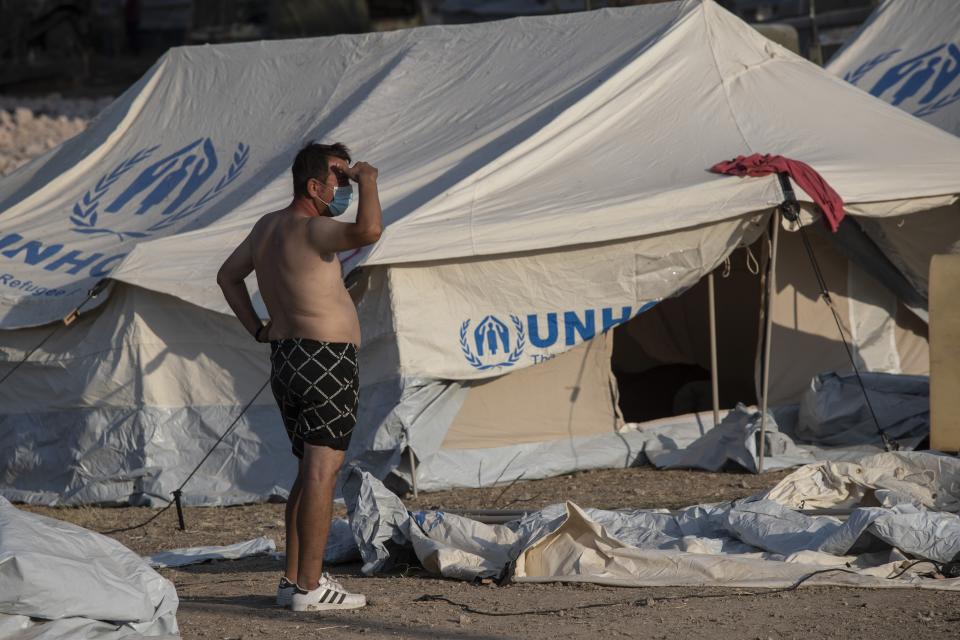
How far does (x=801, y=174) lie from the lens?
295 inches

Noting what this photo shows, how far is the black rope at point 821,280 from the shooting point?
24.5ft

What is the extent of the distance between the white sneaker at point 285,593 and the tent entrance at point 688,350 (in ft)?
15.2

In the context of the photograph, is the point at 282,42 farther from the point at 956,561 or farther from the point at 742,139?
the point at 956,561

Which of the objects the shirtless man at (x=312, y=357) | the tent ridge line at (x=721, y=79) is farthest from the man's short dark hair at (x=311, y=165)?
the tent ridge line at (x=721, y=79)

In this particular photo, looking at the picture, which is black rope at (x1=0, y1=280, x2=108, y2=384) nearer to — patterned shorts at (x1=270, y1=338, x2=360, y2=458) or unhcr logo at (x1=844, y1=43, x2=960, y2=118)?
patterned shorts at (x1=270, y1=338, x2=360, y2=458)

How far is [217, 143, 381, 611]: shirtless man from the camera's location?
186 inches

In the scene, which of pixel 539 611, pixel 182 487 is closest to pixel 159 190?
pixel 182 487

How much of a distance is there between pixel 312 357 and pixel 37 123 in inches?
529

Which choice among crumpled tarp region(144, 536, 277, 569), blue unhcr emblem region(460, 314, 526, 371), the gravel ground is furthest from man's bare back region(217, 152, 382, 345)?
blue unhcr emblem region(460, 314, 526, 371)

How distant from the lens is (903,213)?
7.94 meters

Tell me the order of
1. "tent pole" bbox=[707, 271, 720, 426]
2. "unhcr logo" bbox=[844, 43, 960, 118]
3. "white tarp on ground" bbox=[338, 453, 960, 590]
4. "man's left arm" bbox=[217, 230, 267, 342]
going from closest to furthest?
"white tarp on ground" bbox=[338, 453, 960, 590] → "man's left arm" bbox=[217, 230, 267, 342] → "tent pole" bbox=[707, 271, 720, 426] → "unhcr logo" bbox=[844, 43, 960, 118]

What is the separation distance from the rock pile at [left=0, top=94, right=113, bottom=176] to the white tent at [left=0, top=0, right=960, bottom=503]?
6074 millimetres

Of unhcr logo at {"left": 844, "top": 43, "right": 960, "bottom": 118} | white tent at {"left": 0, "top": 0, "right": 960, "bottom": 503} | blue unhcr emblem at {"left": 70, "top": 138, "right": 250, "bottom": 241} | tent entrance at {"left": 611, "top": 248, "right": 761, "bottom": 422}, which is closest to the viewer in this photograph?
white tent at {"left": 0, "top": 0, "right": 960, "bottom": 503}

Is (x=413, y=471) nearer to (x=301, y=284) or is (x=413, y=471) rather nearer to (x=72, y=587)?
(x=301, y=284)
